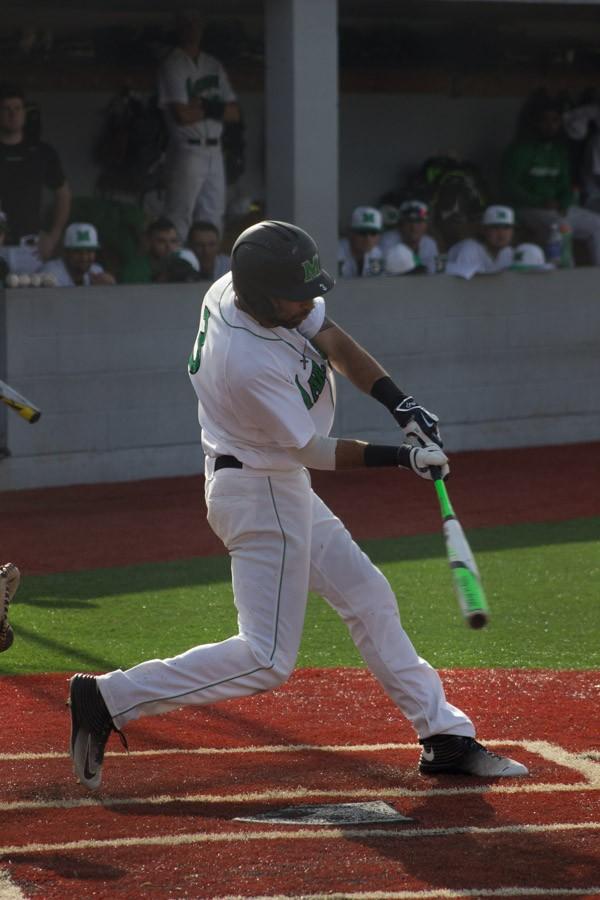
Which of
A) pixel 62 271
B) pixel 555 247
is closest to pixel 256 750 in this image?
pixel 62 271

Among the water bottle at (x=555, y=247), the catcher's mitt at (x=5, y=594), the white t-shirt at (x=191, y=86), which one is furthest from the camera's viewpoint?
the water bottle at (x=555, y=247)

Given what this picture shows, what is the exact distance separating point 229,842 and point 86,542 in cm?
539

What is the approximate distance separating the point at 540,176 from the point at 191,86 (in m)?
4.11

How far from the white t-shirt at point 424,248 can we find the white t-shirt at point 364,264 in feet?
1.03

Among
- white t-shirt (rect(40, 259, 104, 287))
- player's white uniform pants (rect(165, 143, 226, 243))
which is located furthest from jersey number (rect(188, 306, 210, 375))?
player's white uniform pants (rect(165, 143, 226, 243))

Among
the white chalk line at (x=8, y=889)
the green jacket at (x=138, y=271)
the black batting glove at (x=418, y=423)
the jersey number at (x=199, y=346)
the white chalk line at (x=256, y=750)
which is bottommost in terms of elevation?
the white chalk line at (x=256, y=750)

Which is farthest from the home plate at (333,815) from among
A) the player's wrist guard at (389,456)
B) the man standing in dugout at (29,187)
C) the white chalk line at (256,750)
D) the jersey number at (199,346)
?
the man standing in dugout at (29,187)

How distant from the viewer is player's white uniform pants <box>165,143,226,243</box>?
12648mm

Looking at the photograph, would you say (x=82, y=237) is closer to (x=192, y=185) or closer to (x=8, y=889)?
(x=192, y=185)

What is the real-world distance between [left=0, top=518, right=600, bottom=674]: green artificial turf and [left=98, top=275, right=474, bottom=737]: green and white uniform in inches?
69.7

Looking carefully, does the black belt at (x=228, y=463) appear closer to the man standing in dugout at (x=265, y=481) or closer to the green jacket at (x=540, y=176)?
the man standing in dugout at (x=265, y=481)

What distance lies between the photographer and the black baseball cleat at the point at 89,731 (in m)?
4.69

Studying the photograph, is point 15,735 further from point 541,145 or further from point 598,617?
point 541,145

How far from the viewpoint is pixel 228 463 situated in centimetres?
479
